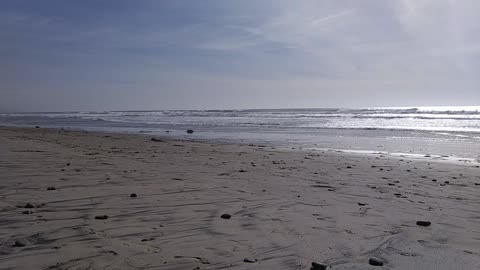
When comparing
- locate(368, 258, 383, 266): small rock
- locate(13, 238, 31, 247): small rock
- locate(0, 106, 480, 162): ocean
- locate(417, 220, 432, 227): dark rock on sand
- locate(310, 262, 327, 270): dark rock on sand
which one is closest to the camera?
locate(310, 262, 327, 270): dark rock on sand

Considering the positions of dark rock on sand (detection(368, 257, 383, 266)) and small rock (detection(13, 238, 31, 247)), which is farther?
small rock (detection(13, 238, 31, 247))

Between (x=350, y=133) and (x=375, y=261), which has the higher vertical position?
(x=350, y=133)

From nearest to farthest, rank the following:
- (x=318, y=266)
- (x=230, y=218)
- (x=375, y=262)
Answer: (x=318, y=266) → (x=375, y=262) → (x=230, y=218)

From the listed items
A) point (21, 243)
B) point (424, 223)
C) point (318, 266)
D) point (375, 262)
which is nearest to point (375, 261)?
point (375, 262)

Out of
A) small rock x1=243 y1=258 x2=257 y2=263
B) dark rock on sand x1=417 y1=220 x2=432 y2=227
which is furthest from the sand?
dark rock on sand x1=417 y1=220 x2=432 y2=227

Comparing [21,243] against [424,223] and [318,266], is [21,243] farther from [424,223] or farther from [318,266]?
[424,223]

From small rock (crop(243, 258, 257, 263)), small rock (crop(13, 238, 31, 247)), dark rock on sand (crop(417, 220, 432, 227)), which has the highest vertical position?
small rock (crop(13, 238, 31, 247))

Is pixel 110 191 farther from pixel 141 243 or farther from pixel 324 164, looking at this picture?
pixel 324 164

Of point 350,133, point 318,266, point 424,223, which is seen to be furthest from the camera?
point 350,133

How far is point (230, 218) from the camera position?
482 centimetres

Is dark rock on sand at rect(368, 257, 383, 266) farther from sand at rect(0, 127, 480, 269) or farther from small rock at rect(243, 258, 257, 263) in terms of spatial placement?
Result: small rock at rect(243, 258, 257, 263)

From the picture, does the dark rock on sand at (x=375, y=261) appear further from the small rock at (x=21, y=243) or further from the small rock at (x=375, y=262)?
the small rock at (x=21, y=243)

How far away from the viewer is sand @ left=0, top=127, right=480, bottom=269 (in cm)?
353

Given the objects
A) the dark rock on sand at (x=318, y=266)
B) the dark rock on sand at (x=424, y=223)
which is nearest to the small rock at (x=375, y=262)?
the dark rock on sand at (x=318, y=266)
